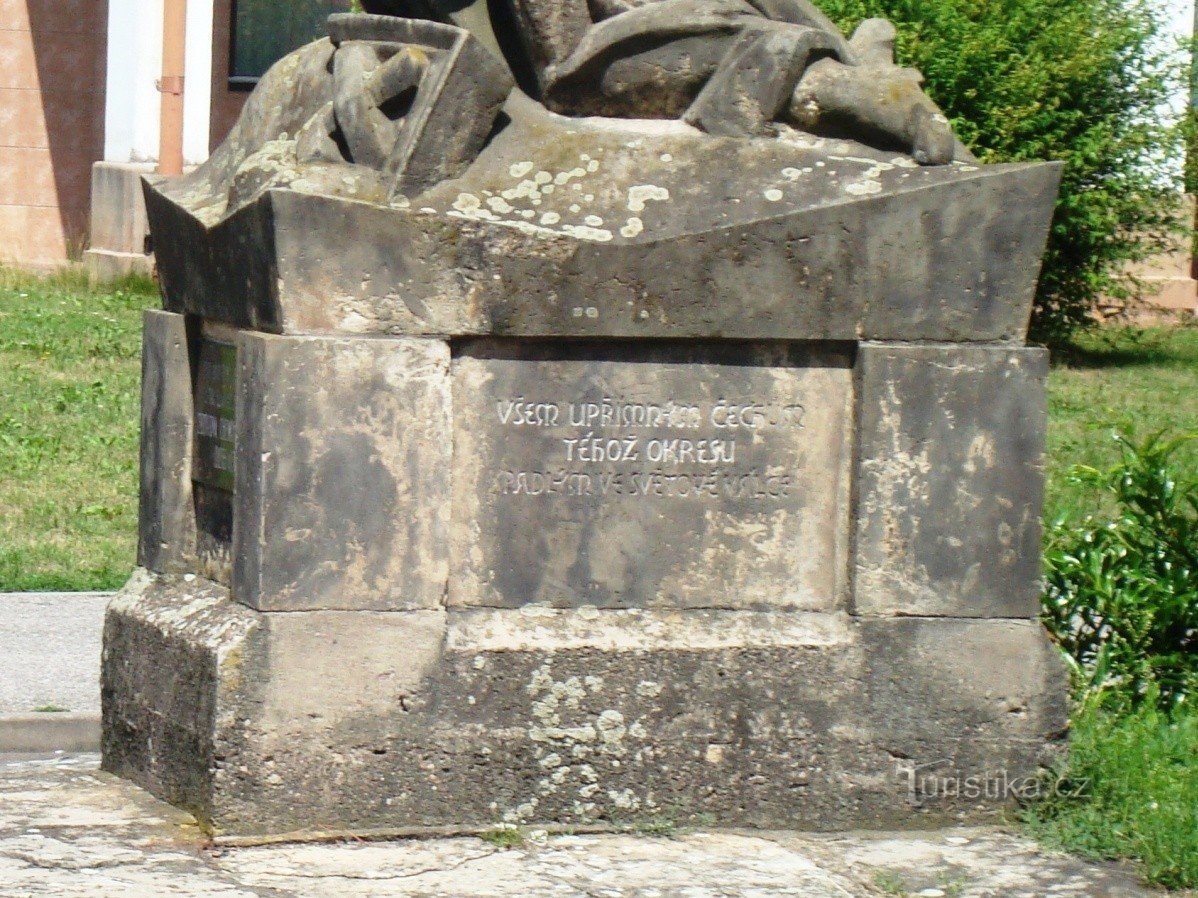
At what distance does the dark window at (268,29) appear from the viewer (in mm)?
18203

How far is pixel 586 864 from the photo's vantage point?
4391 mm

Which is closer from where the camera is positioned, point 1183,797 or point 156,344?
point 1183,797

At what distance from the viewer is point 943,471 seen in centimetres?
470

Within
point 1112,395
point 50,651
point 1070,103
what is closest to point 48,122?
point 1070,103

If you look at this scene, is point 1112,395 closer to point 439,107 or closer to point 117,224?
point 117,224

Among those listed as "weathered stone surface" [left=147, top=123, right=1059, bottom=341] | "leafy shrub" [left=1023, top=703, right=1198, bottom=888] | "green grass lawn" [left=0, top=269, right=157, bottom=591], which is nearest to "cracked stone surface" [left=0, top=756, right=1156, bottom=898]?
"leafy shrub" [left=1023, top=703, right=1198, bottom=888]

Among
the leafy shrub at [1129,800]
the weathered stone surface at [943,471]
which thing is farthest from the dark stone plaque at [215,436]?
the leafy shrub at [1129,800]

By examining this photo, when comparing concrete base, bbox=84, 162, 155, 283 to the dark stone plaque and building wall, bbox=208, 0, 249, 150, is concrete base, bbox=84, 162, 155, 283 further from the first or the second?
the dark stone plaque

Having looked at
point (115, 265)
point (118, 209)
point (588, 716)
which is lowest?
point (588, 716)

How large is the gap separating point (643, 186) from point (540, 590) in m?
0.93

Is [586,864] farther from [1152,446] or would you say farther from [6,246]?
[6,246]

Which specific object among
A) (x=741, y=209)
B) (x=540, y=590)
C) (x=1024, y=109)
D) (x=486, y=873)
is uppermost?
(x=1024, y=109)

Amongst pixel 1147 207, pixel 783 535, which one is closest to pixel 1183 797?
pixel 783 535

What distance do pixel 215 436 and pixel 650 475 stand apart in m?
1.08
